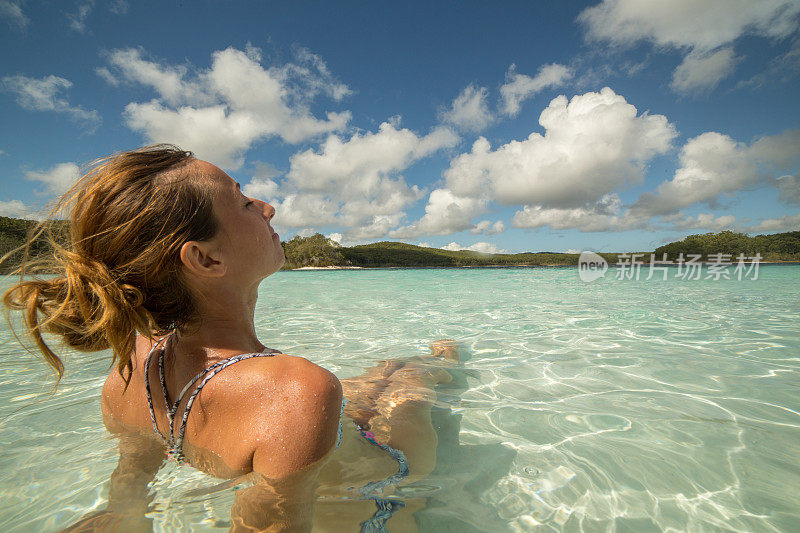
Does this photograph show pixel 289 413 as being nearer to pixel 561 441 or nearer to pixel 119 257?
pixel 119 257

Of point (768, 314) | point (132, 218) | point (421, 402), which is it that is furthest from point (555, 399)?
point (768, 314)

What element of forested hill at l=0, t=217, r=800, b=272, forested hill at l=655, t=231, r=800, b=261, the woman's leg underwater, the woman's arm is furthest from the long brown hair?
forested hill at l=655, t=231, r=800, b=261

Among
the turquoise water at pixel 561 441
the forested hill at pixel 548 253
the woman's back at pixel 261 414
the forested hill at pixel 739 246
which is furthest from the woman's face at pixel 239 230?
the forested hill at pixel 739 246

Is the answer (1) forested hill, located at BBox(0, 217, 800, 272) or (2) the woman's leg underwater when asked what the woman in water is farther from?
(1) forested hill, located at BBox(0, 217, 800, 272)

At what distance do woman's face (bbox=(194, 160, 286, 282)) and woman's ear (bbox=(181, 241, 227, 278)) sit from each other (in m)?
0.03

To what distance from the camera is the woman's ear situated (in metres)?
1.20

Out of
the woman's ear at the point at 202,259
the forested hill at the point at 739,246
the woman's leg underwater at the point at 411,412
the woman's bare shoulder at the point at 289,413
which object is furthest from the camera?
the forested hill at the point at 739,246

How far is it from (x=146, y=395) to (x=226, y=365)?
620 millimetres

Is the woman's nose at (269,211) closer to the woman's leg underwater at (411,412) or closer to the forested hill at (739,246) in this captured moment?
the woman's leg underwater at (411,412)

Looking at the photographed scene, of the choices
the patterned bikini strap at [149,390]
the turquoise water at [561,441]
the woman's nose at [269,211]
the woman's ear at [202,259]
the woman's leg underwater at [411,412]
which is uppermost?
the woman's nose at [269,211]

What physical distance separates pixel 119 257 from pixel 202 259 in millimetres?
246

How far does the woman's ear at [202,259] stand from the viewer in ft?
3.94

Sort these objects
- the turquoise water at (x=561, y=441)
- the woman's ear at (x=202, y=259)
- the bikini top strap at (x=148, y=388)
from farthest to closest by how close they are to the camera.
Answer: the turquoise water at (x=561, y=441) < the bikini top strap at (x=148, y=388) < the woman's ear at (x=202, y=259)

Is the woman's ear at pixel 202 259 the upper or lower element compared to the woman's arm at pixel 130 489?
upper
